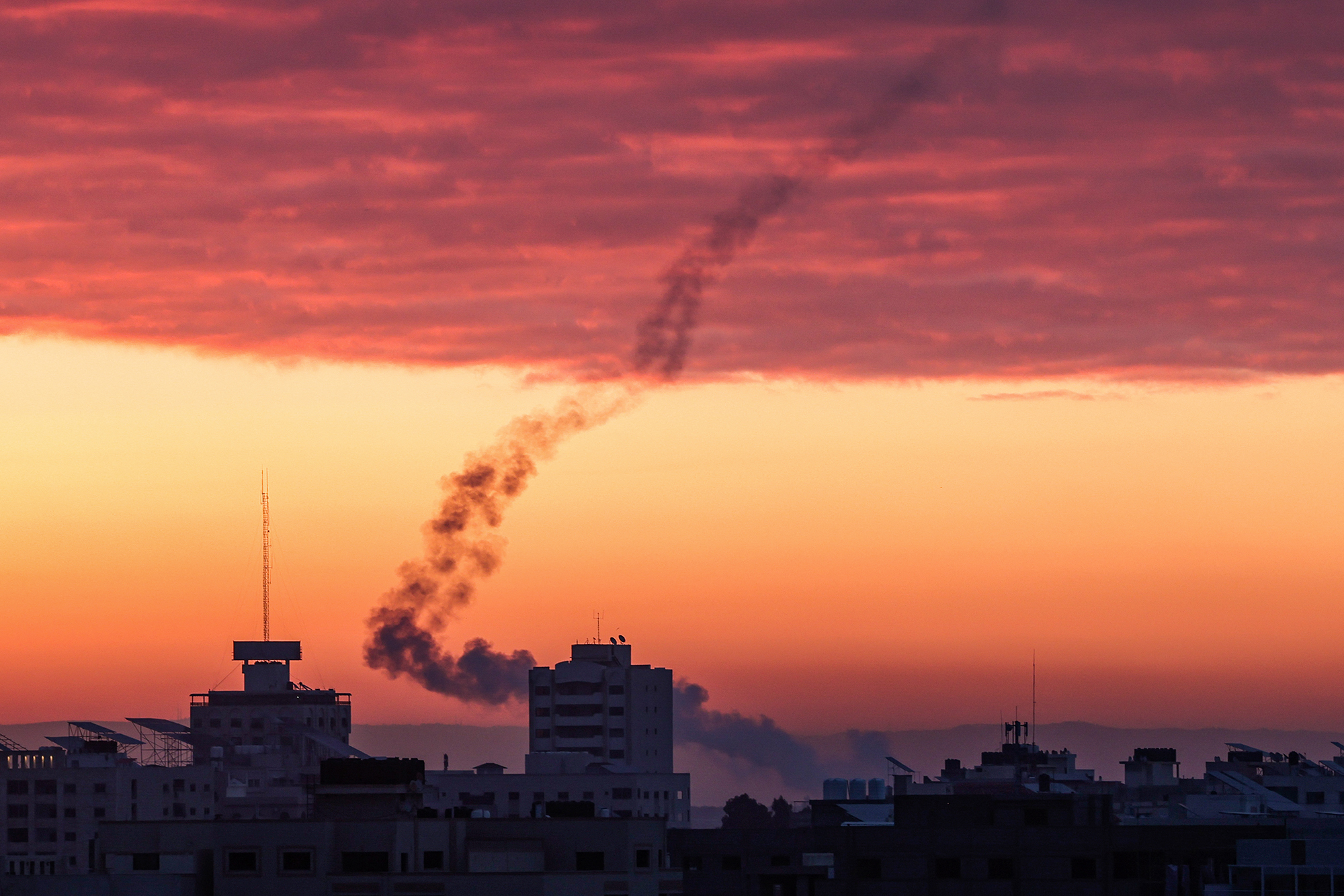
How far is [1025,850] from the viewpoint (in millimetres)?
122250

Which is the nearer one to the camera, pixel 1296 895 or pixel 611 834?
pixel 1296 895

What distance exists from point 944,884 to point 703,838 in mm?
20757

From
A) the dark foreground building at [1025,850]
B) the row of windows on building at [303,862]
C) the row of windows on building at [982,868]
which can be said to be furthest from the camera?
the row of windows on building at [982,868]

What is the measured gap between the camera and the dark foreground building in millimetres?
121438

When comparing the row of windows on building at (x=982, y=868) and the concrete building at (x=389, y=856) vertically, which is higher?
the concrete building at (x=389, y=856)

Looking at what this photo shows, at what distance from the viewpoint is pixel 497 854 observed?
10562cm

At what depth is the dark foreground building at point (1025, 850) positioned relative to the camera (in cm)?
12144

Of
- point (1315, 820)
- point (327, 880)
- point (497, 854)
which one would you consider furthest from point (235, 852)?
point (1315, 820)

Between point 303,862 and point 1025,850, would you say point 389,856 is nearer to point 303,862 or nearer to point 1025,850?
point 303,862

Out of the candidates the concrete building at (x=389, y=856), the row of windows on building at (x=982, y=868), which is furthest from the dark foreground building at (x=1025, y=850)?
the concrete building at (x=389, y=856)

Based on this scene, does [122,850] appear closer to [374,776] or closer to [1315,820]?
[374,776]

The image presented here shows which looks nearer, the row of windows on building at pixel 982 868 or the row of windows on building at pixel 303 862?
the row of windows on building at pixel 303 862

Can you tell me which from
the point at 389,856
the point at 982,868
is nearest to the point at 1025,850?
the point at 982,868

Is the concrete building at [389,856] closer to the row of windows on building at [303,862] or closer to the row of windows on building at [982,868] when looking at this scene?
the row of windows on building at [303,862]
